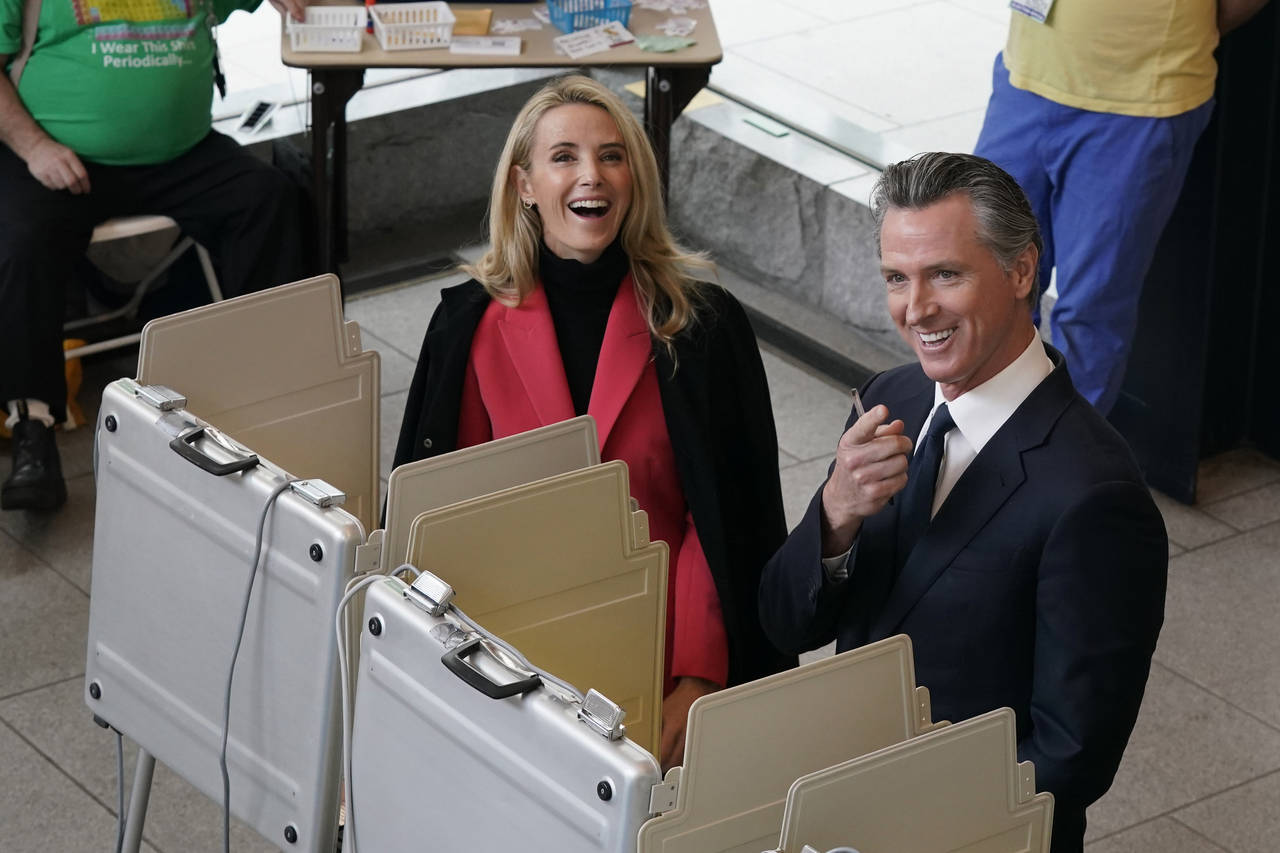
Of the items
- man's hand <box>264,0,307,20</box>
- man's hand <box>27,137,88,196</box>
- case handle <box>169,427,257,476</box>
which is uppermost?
man's hand <box>264,0,307,20</box>

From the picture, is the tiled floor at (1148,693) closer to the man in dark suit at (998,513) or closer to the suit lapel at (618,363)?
the suit lapel at (618,363)

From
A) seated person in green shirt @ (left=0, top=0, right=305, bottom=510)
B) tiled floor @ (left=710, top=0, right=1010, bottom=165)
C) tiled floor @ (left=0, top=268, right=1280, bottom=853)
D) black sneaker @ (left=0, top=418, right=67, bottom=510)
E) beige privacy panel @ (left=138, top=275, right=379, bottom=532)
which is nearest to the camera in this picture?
beige privacy panel @ (left=138, top=275, right=379, bottom=532)

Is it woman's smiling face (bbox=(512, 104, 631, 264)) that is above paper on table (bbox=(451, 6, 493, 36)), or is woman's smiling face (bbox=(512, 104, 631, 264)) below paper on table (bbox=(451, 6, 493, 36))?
above

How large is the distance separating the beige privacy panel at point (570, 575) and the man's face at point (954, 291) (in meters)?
0.40

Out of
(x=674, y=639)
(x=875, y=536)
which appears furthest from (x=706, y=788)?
(x=674, y=639)

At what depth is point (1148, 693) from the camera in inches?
149

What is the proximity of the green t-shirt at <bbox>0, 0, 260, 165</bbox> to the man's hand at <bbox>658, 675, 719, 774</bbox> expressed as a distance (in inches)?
98.2

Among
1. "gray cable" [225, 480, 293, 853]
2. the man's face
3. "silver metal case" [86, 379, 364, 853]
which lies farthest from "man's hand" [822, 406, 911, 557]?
"gray cable" [225, 480, 293, 853]

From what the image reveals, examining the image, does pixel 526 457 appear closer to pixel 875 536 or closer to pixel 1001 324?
pixel 875 536

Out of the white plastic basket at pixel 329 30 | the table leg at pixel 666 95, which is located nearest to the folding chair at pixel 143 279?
the white plastic basket at pixel 329 30

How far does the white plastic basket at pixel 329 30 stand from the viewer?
15.0 ft

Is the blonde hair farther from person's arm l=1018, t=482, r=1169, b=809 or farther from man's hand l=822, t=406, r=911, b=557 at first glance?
person's arm l=1018, t=482, r=1169, b=809

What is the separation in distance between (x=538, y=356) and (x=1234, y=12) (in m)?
2.08

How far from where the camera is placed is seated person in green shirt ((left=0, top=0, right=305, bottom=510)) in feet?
14.3
